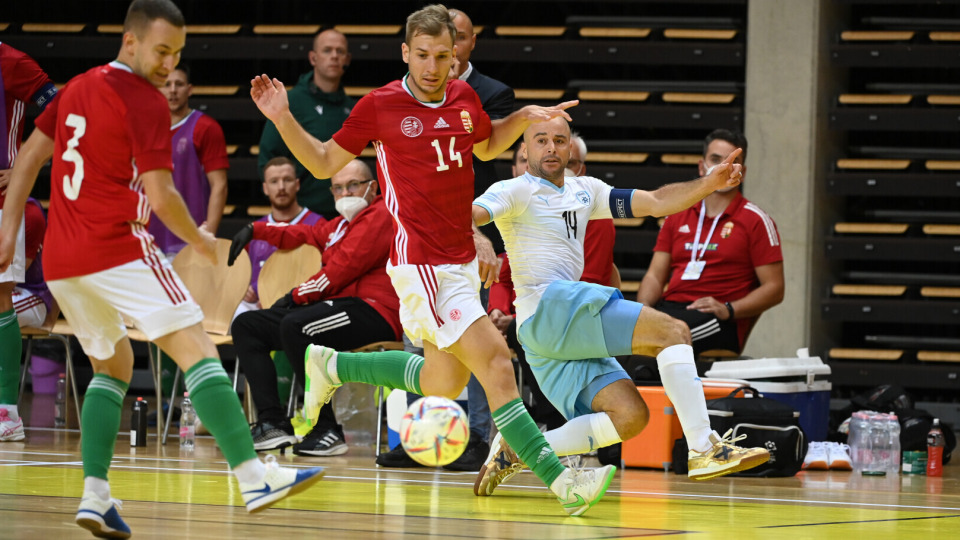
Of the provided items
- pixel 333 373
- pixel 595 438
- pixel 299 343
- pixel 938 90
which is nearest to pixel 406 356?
pixel 333 373

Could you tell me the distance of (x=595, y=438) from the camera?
16.8 feet

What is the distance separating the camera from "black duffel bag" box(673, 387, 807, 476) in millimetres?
6406

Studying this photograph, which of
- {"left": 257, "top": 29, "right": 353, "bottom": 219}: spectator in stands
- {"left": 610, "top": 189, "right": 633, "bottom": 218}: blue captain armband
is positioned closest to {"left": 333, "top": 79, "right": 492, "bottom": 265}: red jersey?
{"left": 610, "top": 189, "right": 633, "bottom": 218}: blue captain armband

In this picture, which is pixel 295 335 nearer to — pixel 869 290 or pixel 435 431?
pixel 435 431

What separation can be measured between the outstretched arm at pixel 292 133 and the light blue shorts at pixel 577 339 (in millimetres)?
1011

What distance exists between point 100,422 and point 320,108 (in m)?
4.83

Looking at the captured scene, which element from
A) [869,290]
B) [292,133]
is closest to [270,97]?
[292,133]

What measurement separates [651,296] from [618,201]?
2.68 m

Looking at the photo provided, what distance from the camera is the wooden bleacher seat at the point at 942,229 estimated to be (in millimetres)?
9648

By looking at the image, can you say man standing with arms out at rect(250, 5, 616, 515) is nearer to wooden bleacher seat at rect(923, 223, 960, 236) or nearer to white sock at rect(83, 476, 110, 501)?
white sock at rect(83, 476, 110, 501)

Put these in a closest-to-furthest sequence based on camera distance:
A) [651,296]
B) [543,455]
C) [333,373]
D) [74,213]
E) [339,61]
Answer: [74,213] → [543,455] → [333,373] → [651,296] → [339,61]

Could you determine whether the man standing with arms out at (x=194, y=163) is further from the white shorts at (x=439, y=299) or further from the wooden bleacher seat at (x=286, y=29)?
the white shorts at (x=439, y=299)

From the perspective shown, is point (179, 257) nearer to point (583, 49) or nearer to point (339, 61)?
point (339, 61)

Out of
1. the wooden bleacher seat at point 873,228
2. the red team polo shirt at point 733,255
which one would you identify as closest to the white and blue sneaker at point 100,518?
the red team polo shirt at point 733,255
